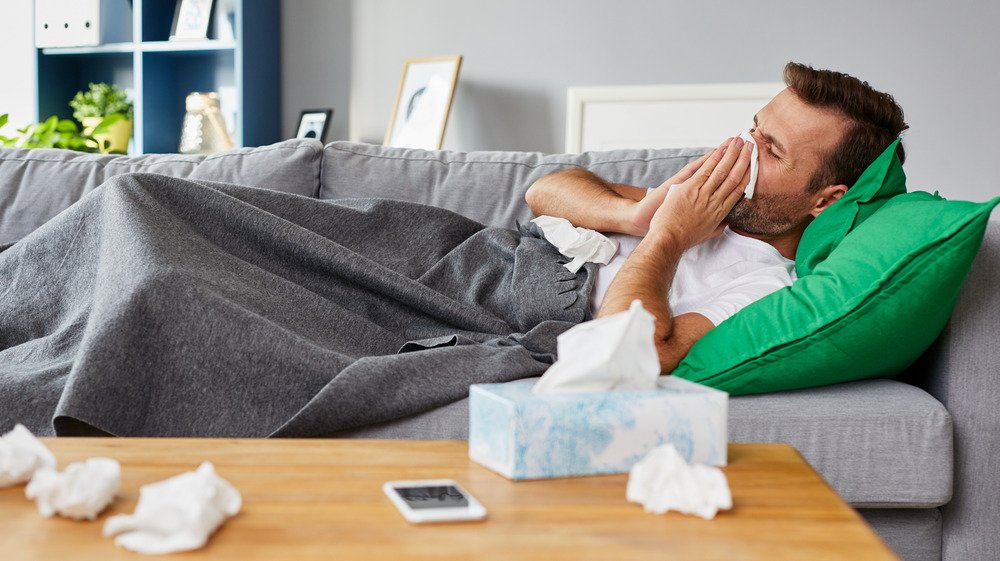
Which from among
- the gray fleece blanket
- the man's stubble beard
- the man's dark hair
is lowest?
the gray fleece blanket

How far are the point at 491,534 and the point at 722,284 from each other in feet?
3.68

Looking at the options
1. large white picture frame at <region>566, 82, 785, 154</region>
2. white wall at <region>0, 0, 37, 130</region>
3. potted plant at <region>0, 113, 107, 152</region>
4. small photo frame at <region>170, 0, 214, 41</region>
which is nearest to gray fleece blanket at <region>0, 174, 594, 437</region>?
large white picture frame at <region>566, 82, 785, 154</region>

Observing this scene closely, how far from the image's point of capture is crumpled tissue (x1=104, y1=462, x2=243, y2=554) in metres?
0.59

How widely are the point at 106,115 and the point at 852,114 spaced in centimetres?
303

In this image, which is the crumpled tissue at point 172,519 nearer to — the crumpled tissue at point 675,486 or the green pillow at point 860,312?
the crumpled tissue at point 675,486

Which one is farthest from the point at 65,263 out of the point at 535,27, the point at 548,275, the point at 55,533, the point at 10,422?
the point at 535,27

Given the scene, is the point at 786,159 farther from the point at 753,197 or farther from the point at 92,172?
the point at 92,172

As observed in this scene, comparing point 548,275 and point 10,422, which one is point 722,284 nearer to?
point 548,275

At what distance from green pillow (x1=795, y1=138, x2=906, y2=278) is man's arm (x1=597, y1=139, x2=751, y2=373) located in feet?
0.55

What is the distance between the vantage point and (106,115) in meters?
3.80

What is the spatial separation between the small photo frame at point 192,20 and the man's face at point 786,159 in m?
2.58

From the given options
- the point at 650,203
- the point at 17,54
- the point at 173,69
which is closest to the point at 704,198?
the point at 650,203

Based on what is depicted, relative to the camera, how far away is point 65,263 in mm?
1573

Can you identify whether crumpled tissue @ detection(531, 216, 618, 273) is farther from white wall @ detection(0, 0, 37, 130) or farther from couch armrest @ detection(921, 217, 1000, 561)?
white wall @ detection(0, 0, 37, 130)
